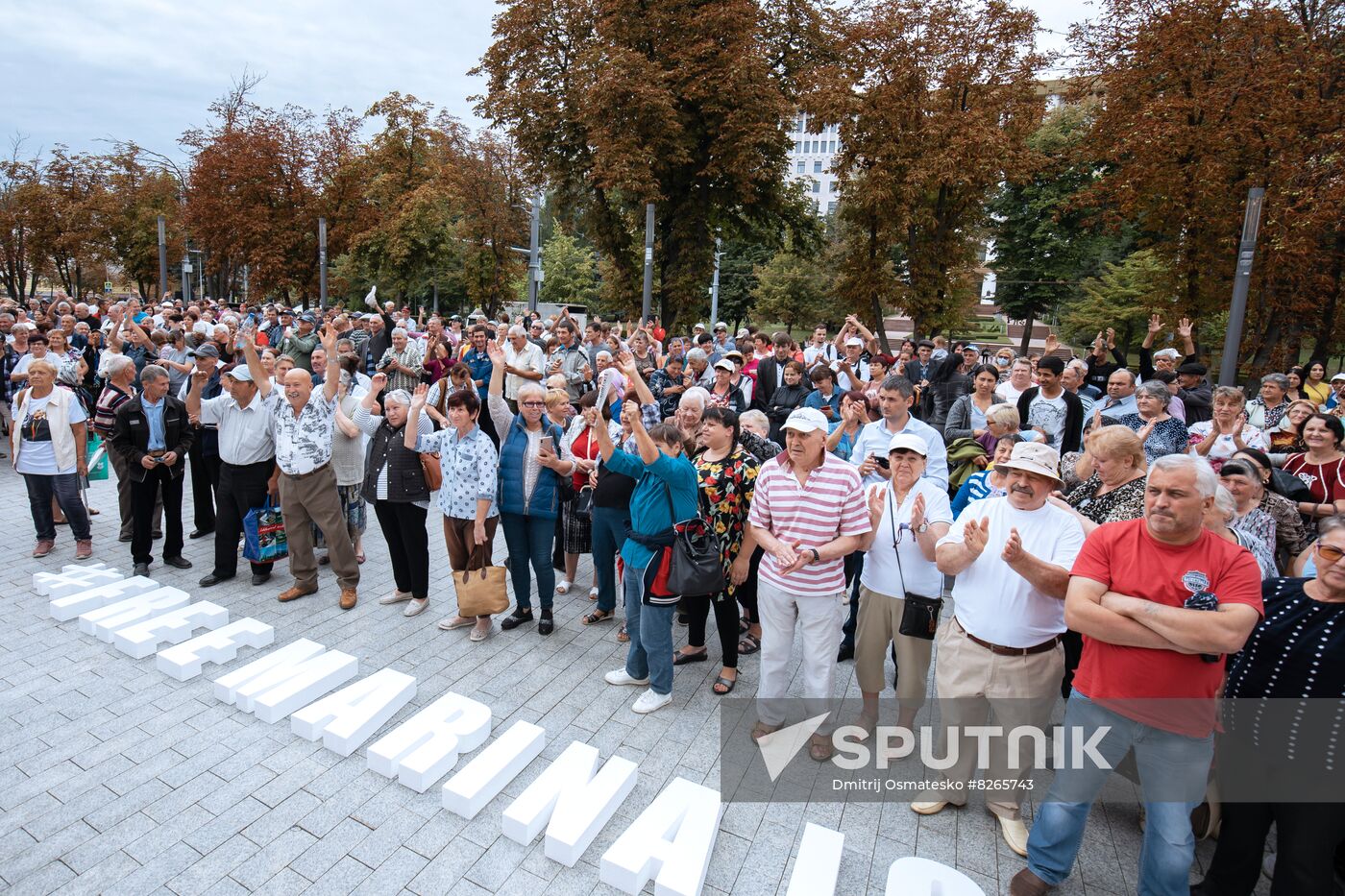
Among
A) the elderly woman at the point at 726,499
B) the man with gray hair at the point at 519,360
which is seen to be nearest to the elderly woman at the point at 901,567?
the elderly woman at the point at 726,499

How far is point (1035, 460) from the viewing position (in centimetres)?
329

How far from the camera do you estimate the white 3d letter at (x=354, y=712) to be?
424cm

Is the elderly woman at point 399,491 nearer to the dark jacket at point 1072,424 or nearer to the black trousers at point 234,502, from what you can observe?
the black trousers at point 234,502

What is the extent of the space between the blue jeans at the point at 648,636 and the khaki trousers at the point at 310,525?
107 inches

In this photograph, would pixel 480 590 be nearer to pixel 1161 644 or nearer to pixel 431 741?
pixel 431 741

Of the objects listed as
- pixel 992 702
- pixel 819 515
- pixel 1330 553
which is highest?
pixel 1330 553

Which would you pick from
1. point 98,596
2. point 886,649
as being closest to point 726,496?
point 886,649

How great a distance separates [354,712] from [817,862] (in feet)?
9.32

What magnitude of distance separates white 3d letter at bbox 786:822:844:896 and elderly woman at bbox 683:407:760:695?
1.47 meters

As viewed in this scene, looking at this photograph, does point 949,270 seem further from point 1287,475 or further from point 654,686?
A: point 654,686

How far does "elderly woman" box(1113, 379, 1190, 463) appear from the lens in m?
5.62

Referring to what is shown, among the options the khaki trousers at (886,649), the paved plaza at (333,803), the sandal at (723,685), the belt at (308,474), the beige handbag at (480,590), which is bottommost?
the paved plaza at (333,803)

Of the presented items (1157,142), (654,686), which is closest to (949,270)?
(1157,142)

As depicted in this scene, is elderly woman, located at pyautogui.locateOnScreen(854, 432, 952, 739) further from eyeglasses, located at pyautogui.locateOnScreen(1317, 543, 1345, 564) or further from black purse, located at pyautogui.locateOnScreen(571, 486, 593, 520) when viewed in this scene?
black purse, located at pyautogui.locateOnScreen(571, 486, 593, 520)
